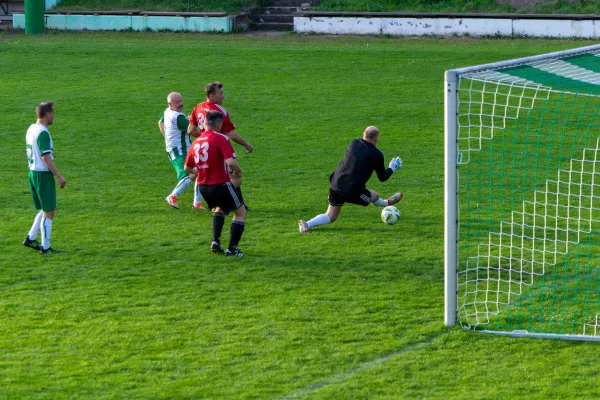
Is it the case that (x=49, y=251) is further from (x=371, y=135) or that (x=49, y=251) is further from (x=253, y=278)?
(x=371, y=135)

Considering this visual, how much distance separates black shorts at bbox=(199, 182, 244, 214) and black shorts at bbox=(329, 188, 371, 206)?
4.78 ft

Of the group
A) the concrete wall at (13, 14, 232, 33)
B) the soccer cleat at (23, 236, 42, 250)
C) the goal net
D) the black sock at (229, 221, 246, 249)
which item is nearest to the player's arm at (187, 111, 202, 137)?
the black sock at (229, 221, 246, 249)

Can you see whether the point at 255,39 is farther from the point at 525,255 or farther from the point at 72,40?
the point at 525,255

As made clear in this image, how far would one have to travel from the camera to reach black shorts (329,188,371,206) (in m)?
11.6

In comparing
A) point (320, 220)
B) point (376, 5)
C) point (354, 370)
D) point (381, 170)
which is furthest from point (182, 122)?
point (376, 5)

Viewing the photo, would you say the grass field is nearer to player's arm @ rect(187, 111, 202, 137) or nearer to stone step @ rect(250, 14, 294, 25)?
player's arm @ rect(187, 111, 202, 137)

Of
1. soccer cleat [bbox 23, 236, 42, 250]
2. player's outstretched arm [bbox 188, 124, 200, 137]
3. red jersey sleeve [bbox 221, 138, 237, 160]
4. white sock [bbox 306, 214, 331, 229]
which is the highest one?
player's outstretched arm [bbox 188, 124, 200, 137]

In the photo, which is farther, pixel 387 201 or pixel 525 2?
pixel 525 2

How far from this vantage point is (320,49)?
26.0m

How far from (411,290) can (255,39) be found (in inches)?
785

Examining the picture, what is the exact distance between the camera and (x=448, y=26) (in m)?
28.4

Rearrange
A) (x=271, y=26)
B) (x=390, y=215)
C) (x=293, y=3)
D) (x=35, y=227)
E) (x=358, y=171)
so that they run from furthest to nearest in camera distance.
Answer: (x=293, y=3)
(x=271, y=26)
(x=390, y=215)
(x=358, y=171)
(x=35, y=227)

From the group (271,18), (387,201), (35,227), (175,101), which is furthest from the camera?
(271,18)

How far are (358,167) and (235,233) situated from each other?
69.0 inches
